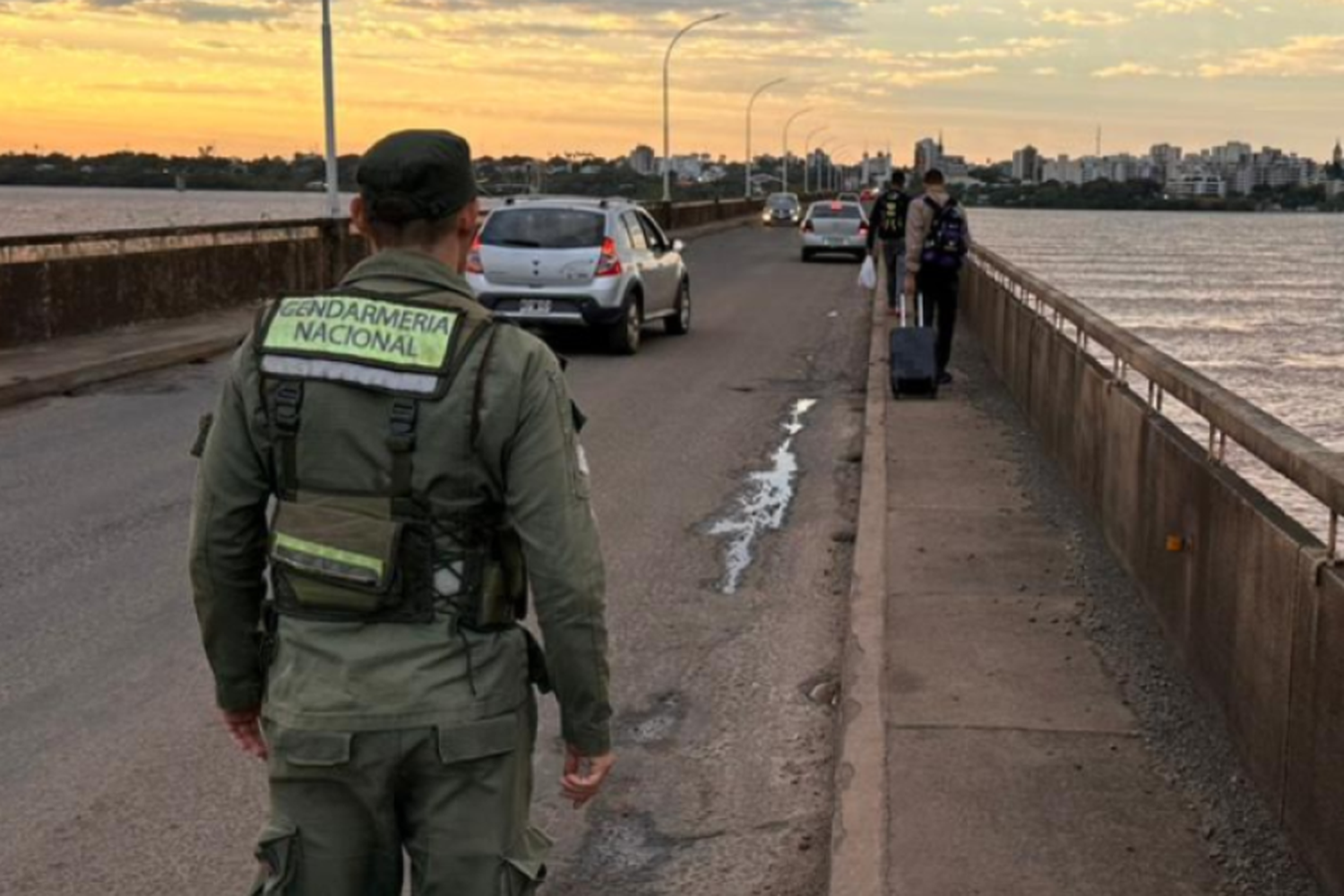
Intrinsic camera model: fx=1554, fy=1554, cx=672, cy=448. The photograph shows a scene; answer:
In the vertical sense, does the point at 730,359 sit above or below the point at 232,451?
below

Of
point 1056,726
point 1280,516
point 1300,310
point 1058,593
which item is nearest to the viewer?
point 1280,516

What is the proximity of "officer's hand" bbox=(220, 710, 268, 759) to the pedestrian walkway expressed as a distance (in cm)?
186

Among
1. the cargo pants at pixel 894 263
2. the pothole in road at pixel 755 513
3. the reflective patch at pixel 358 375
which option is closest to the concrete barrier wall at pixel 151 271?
the cargo pants at pixel 894 263

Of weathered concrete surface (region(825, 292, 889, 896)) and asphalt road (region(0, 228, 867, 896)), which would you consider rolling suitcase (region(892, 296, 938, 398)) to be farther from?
weathered concrete surface (region(825, 292, 889, 896))

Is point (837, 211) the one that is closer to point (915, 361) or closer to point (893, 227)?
point (893, 227)

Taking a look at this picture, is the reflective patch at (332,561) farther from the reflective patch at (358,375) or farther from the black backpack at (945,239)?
the black backpack at (945,239)

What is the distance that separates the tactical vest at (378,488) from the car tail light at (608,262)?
46.3ft

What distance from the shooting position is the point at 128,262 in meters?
17.3

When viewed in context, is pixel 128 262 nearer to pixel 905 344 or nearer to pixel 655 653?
pixel 905 344

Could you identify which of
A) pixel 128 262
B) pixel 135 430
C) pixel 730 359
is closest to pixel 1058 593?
pixel 135 430

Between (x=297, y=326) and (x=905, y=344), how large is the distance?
10.7 meters

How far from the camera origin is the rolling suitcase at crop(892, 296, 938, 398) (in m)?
12.8

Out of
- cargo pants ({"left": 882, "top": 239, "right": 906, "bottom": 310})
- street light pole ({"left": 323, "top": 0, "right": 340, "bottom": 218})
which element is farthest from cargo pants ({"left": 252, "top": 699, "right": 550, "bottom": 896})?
street light pole ({"left": 323, "top": 0, "right": 340, "bottom": 218})

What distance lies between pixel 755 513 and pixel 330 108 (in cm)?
1578
